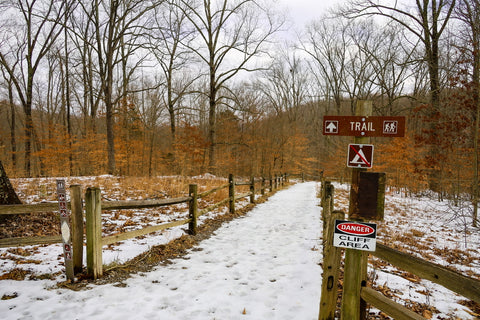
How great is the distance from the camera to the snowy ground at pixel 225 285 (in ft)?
10.3

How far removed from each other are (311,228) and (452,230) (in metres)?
5.36

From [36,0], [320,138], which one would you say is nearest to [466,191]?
[36,0]

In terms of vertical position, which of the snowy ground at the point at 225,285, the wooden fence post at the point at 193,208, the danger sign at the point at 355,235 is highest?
the danger sign at the point at 355,235

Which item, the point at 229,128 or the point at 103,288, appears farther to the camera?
the point at 229,128

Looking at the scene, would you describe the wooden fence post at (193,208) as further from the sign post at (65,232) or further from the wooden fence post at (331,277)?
the wooden fence post at (331,277)

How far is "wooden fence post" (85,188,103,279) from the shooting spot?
375 centimetres

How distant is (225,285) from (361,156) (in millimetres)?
2708

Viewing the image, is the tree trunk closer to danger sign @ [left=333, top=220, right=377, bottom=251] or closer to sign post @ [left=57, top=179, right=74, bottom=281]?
sign post @ [left=57, top=179, right=74, bottom=281]

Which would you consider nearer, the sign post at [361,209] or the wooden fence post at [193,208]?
the sign post at [361,209]

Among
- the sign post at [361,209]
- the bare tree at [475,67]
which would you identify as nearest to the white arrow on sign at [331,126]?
the sign post at [361,209]

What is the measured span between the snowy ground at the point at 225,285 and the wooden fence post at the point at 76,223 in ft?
1.27

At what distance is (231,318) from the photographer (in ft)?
10.1

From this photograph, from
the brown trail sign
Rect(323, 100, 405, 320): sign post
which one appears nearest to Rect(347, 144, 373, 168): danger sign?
Rect(323, 100, 405, 320): sign post

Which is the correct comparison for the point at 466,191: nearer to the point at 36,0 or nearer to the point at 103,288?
the point at 103,288
